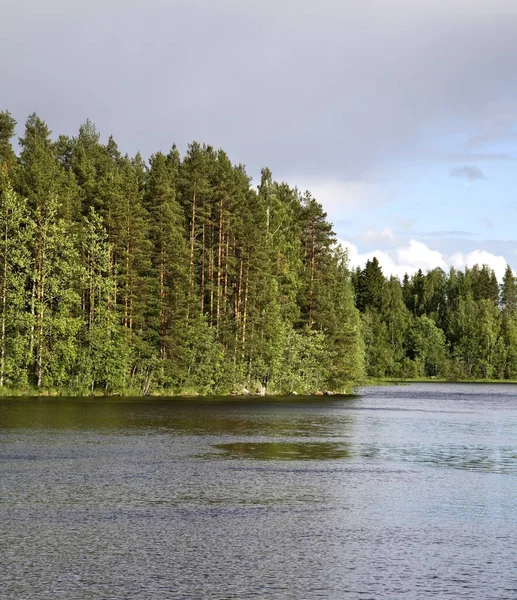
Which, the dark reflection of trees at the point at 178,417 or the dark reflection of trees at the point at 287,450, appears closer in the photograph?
the dark reflection of trees at the point at 287,450

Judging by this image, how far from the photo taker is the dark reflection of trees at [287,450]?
36641 mm

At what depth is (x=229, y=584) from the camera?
53.5ft

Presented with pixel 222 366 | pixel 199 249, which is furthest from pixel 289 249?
pixel 222 366

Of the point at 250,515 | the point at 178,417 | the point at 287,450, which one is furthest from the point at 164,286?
the point at 250,515

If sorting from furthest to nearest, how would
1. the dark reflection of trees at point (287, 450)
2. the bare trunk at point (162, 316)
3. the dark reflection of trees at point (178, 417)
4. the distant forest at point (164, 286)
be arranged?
1. the bare trunk at point (162, 316)
2. the distant forest at point (164, 286)
3. the dark reflection of trees at point (178, 417)
4. the dark reflection of trees at point (287, 450)

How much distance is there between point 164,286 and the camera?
88.1 meters

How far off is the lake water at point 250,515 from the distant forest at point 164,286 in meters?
32.8

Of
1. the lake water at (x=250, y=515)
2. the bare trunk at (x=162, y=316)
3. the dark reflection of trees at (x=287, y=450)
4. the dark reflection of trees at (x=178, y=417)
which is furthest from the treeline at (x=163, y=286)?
the dark reflection of trees at (x=287, y=450)

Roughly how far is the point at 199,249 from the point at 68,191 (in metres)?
20.2

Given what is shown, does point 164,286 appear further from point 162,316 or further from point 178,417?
point 178,417

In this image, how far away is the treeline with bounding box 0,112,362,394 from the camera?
256ft

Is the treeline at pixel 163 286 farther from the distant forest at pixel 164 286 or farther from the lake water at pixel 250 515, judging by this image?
the lake water at pixel 250 515

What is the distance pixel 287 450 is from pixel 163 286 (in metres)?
50.2

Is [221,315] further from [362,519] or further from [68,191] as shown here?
[362,519]
